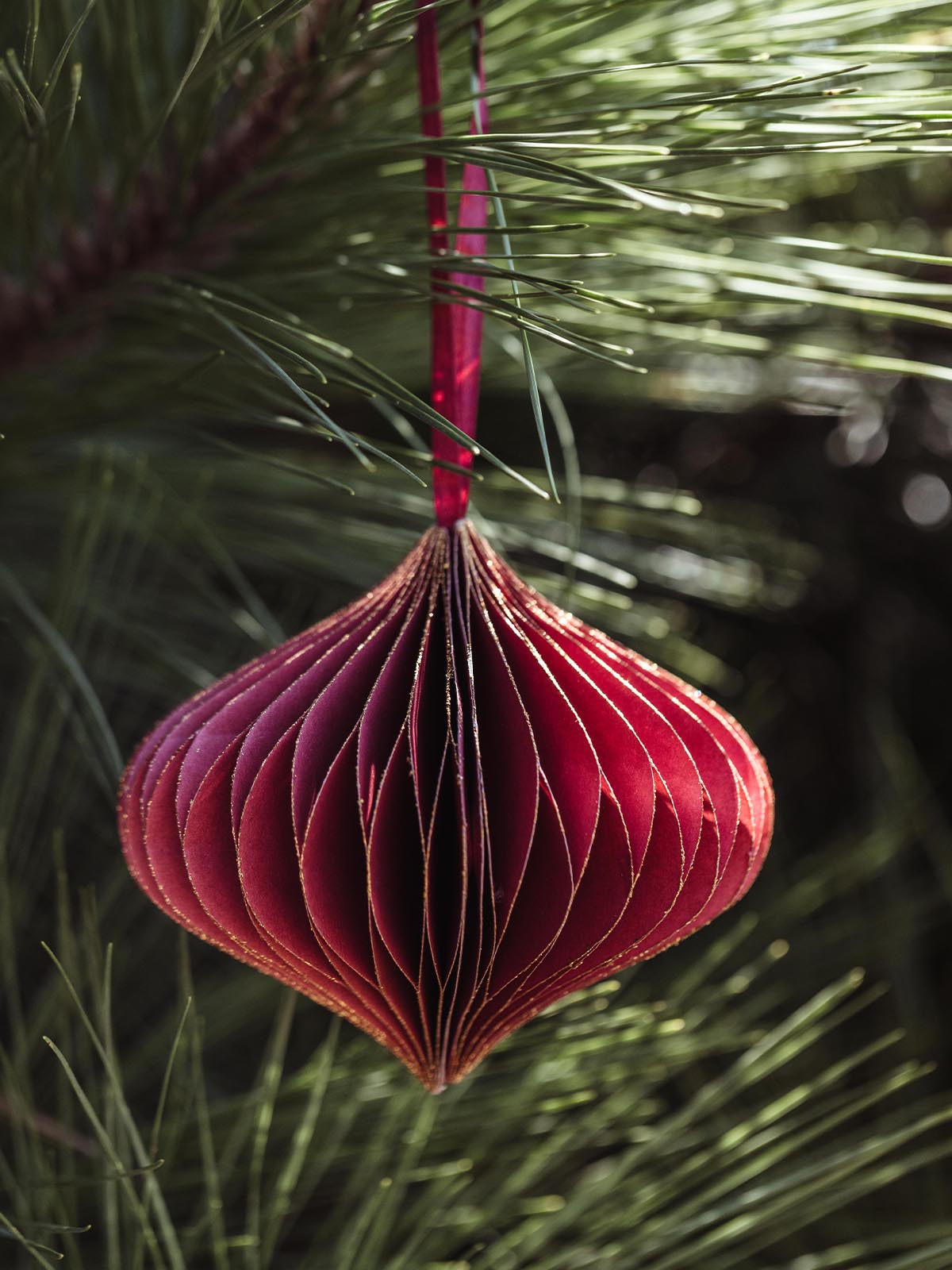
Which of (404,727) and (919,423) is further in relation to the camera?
(919,423)

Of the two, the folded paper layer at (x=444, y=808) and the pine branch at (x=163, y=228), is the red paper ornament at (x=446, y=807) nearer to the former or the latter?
the folded paper layer at (x=444, y=808)

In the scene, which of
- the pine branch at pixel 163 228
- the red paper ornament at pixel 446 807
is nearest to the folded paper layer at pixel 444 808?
the red paper ornament at pixel 446 807

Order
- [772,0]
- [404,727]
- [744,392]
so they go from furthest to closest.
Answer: [744,392], [772,0], [404,727]

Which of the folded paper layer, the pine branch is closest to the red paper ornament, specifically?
the folded paper layer

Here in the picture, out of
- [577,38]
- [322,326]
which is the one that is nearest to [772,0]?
[577,38]

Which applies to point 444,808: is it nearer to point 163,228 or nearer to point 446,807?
point 446,807

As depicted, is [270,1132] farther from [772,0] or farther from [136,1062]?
[772,0]

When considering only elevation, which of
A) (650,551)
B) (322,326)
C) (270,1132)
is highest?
(322,326)

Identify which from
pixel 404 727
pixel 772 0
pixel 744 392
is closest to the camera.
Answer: pixel 404 727

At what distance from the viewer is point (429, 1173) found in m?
0.27

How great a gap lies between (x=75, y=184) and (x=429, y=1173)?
12.3 inches

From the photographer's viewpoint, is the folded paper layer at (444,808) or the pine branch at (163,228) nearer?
the folded paper layer at (444,808)

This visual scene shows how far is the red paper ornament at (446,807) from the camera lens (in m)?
0.18

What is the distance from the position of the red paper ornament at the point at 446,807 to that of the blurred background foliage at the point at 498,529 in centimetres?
3
